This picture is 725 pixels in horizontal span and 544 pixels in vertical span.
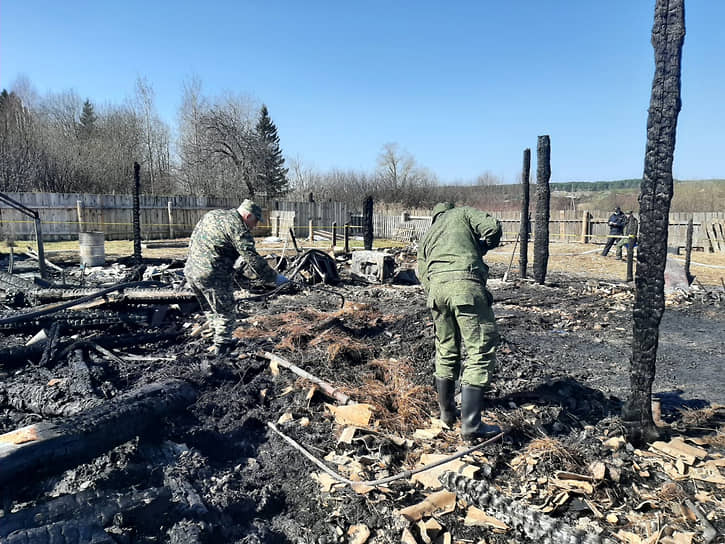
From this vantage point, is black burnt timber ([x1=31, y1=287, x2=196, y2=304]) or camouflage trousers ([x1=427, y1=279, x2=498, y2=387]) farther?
black burnt timber ([x1=31, y1=287, x2=196, y2=304])

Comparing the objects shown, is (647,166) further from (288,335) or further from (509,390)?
(288,335)

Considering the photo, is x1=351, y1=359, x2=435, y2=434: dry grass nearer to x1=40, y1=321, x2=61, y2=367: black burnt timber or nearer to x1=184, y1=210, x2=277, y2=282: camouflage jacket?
x1=184, y1=210, x2=277, y2=282: camouflage jacket

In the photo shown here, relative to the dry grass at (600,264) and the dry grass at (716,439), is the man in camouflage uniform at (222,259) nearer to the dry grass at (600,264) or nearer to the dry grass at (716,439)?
the dry grass at (716,439)

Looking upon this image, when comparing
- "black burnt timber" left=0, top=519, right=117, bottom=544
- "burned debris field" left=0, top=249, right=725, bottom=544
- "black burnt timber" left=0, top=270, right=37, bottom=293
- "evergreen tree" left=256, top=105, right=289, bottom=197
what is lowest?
"burned debris field" left=0, top=249, right=725, bottom=544

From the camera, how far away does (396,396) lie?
4.08 metres

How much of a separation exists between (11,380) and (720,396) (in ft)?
23.6

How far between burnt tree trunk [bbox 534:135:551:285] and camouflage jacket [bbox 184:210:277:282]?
7351mm

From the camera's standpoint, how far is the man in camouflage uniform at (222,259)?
16.4 feet

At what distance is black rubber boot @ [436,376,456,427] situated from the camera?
353 centimetres

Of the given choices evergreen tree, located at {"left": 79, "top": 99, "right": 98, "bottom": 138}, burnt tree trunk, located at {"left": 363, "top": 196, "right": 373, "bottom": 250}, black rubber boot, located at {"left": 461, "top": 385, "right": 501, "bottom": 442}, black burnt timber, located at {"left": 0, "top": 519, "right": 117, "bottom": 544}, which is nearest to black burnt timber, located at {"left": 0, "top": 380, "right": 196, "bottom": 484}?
black burnt timber, located at {"left": 0, "top": 519, "right": 117, "bottom": 544}

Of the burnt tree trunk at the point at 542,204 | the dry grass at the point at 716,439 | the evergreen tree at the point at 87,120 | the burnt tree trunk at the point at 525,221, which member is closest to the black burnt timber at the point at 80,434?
the dry grass at the point at 716,439

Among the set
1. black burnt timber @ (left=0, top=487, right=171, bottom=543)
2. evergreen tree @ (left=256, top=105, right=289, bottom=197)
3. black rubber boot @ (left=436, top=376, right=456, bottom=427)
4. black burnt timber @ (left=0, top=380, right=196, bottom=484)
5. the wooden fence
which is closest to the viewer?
black burnt timber @ (left=0, top=487, right=171, bottom=543)

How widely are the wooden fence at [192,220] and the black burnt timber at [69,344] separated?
12611 mm

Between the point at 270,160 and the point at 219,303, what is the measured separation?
33185 millimetres
